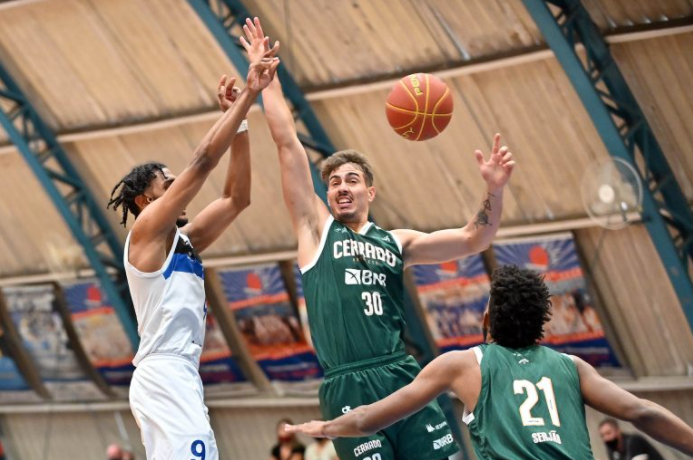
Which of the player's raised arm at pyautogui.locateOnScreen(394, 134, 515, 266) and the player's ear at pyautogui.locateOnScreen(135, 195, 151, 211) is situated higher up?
the player's ear at pyautogui.locateOnScreen(135, 195, 151, 211)

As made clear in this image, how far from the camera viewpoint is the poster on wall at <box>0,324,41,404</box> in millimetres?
23188

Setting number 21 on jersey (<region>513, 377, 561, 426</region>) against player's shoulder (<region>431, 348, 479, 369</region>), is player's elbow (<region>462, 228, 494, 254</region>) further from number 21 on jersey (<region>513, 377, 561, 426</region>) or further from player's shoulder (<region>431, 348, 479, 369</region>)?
number 21 on jersey (<region>513, 377, 561, 426</region>)

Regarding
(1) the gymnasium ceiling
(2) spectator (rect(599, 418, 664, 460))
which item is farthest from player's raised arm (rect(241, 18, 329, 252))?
(1) the gymnasium ceiling

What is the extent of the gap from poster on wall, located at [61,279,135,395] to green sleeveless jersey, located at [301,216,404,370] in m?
15.2

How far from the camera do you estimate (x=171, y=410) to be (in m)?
6.17

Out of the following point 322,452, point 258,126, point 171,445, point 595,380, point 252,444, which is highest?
point 258,126

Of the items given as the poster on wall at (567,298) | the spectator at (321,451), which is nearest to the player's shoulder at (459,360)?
the spectator at (321,451)

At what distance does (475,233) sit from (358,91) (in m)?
10.2

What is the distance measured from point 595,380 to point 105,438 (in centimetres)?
1875

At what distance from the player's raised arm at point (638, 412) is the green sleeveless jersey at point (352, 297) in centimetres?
163

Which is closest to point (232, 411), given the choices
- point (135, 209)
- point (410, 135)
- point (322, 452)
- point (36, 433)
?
point (36, 433)

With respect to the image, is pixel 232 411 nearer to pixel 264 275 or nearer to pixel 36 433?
pixel 264 275

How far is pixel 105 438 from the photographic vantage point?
22578 mm

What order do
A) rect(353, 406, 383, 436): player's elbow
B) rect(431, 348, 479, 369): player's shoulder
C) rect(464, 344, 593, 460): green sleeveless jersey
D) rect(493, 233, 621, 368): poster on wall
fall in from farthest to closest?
rect(493, 233, 621, 368): poster on wall, rect(353, 406, 383, 436): player's elbow, rect(431, 348, 479, 369): player's shoulder, rect(464, 344, 593, 460): green sleeveless jersey
